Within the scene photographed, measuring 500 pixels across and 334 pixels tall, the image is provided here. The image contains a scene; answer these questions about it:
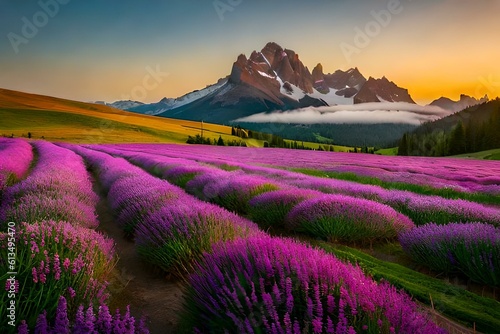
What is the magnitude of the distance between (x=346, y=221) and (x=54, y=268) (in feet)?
15.6

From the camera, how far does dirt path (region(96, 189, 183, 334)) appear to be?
3.31m

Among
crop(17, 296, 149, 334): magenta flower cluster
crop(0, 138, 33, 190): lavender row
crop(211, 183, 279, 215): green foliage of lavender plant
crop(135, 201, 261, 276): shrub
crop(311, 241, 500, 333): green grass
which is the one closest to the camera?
crop(17, 296, 149, 334): magenta flower cluster

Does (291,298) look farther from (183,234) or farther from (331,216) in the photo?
(331,216)

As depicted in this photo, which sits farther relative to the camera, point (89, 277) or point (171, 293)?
point (171, 293)

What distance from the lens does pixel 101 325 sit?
75.3 inches

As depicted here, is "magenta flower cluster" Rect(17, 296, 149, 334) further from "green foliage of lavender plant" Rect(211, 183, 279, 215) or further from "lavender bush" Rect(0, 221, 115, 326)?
"green foliage of lavender plant" Rect(211, 183, 279, 215)

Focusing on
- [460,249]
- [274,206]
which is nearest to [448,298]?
[460,249]

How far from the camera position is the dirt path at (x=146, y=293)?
3.31m

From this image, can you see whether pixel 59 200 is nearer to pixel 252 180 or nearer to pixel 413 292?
pixel 252 180

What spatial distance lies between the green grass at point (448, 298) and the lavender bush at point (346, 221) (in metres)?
1.59

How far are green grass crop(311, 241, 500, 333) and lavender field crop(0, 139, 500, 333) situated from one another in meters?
0.02

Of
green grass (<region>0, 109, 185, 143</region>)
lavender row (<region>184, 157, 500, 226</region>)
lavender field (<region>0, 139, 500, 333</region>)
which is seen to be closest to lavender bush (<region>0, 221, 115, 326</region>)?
lavender field (<region>0, 139, 500, 333</region>)

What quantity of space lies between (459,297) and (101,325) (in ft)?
11.8

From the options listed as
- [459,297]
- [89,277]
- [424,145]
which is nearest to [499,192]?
[459,297]
